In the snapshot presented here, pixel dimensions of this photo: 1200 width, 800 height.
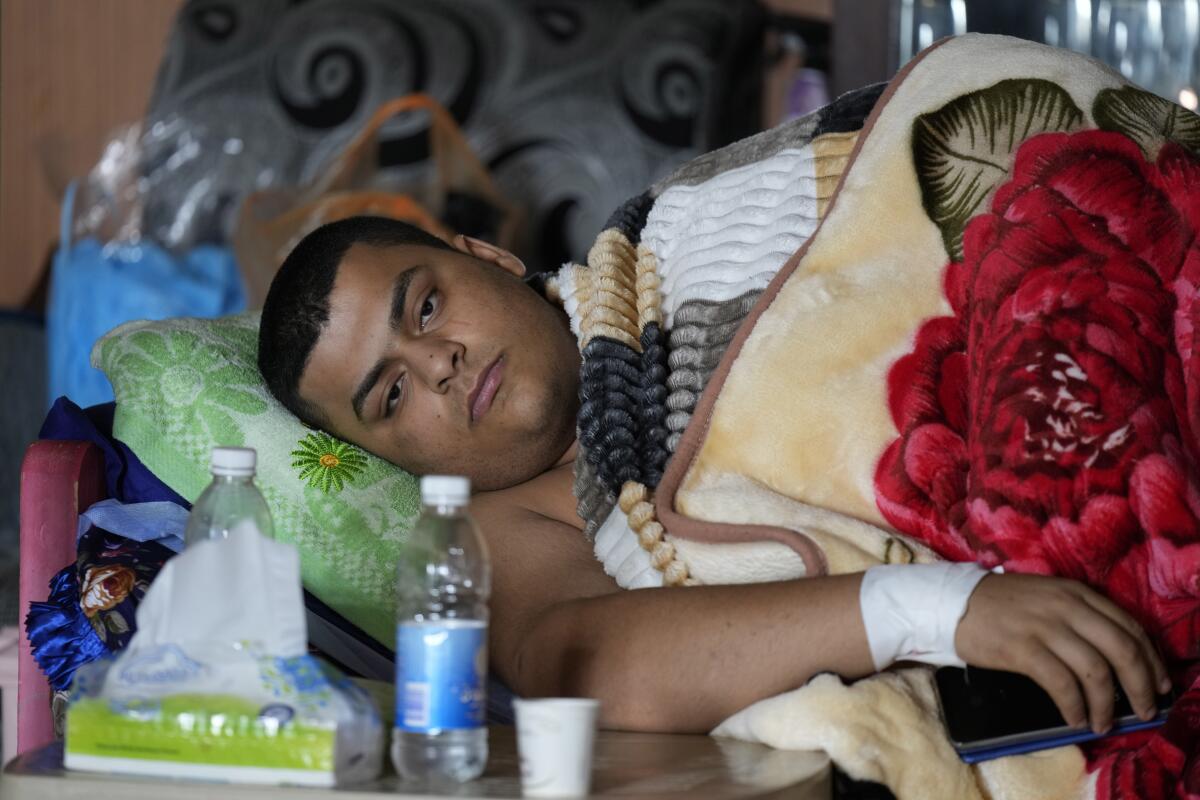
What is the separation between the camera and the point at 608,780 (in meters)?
0.89

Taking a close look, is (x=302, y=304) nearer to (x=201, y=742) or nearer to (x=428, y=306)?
(x=428, y=306)

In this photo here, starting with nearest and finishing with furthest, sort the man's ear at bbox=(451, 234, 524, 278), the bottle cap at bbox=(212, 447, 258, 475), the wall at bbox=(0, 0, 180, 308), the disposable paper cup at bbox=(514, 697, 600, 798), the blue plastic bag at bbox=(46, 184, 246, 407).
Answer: the disposable paper cup at bbox=(514, 697, 600, 798) < the bottle cap at bbox=(212, 447, 258, 475) < the man's ear at bbox=(451, 234, 524, 278) < the blue plastic bag at bbox=(46, 184, 246, 407) < the wall at bbox=(0, 0, 180, 308)

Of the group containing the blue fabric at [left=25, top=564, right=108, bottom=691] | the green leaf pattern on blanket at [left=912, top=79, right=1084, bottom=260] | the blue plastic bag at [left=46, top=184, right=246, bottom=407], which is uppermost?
the green leaf pattern on blanket at [left=912, top=79, right=1084, bottom=260]

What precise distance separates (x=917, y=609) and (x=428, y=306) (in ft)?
2.31

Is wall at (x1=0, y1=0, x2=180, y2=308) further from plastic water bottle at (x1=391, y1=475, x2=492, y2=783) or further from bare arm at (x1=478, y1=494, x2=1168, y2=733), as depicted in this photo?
plastic water bottle at (x1=391, y1=475, x2=492, y2=783)

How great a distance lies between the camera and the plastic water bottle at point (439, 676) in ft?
2.85

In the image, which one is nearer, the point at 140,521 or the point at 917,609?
the point at 917,609

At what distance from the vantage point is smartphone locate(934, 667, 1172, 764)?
100 cm

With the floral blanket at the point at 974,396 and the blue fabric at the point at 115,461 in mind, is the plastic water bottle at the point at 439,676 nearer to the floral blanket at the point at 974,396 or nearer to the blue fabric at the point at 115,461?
the floral blanket at the point at 974,396

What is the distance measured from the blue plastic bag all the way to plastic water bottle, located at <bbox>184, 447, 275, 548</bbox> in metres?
1.62

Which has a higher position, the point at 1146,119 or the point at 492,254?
the point at 1146,119

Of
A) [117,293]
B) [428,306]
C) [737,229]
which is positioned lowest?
[117,293]

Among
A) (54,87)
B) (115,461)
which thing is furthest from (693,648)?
(54,87)

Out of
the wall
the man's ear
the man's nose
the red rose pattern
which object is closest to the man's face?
the man's nose
